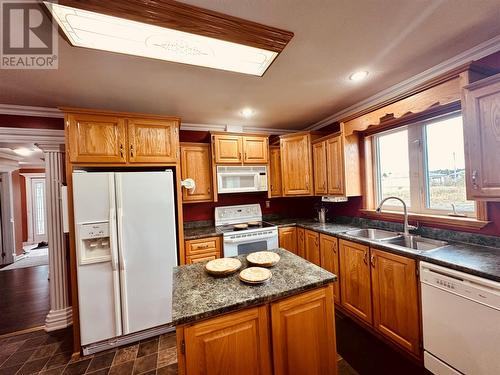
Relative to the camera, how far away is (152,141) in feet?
7.42

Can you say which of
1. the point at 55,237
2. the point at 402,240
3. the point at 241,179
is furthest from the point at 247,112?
the point at 55,237

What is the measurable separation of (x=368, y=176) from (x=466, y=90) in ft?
4.55

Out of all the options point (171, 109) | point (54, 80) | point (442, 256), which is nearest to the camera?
point (442, 256)

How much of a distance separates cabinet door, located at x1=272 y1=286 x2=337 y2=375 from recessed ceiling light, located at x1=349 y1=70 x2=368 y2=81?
1.85 m

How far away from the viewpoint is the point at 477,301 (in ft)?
3.97

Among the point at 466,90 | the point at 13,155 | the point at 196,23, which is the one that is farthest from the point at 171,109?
the point at 13,155

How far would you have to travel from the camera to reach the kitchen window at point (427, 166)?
186 cm

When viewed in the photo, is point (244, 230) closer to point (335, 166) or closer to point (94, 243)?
point (335, 166)

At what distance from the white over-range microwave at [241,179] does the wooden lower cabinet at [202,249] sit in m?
0.71

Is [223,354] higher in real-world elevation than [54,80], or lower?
lower

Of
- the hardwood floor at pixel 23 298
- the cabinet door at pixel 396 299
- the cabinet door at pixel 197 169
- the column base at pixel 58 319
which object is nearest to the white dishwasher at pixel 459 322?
the cabinet door at pixel 396 299

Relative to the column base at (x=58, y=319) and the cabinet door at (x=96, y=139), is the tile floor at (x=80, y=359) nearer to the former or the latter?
the column base at (x=58, y=319)

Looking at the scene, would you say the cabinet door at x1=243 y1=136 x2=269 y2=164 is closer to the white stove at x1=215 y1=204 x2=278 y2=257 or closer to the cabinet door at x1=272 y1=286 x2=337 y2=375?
the white stove at x1=215 y1=204 x2=278 y2=257

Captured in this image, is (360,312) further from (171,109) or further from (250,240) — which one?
(171,109)
